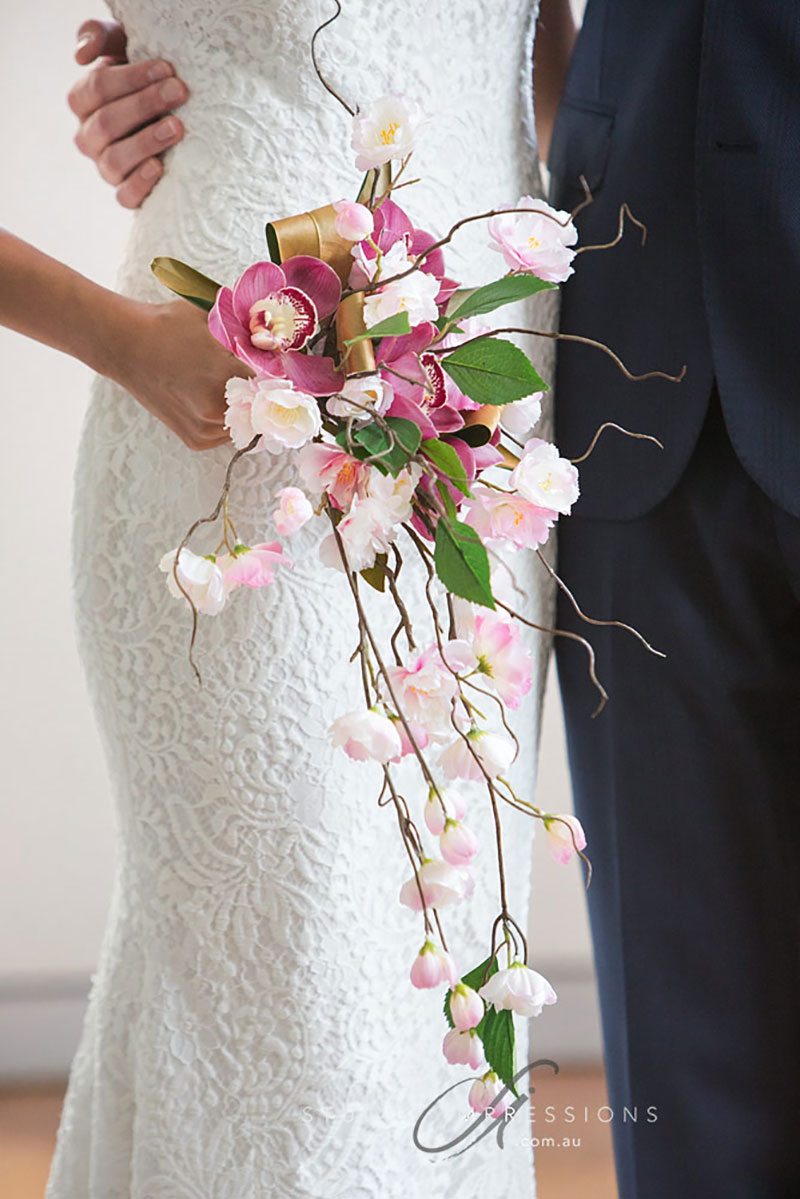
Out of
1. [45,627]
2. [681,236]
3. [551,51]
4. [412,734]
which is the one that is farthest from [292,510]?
[45,627]

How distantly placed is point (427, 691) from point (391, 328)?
0.18 metres

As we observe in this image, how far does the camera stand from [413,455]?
0.58 metres

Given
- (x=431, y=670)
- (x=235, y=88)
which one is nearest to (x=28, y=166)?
(x=235, y=88)

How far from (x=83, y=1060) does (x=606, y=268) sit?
2.49 feet

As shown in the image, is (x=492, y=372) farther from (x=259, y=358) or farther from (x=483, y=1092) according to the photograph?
(x=483, y=1092)

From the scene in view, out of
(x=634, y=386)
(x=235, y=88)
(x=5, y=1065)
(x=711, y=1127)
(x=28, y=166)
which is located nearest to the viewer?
(x=235, y=88)

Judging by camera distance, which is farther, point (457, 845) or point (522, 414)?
point (522, 414)

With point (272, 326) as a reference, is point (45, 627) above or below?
above

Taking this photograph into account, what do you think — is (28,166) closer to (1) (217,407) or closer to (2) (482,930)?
(1) (217,407)

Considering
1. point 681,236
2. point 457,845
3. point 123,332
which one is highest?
point 681,236

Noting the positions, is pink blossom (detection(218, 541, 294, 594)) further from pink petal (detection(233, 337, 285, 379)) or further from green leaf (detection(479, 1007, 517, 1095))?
green leaf (detection(479, 1007, 517, 1095))

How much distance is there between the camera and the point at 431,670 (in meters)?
0.60

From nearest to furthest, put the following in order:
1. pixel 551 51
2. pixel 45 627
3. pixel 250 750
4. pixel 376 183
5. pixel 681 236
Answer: pixel 376 183 < pixel 250 750 < pixel 681 236 < pixel 551 51 < pixel 45 627

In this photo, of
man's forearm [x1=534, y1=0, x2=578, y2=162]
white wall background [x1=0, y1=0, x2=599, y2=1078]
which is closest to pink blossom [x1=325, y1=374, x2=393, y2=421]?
man's forearm [x1=534, y1=0, x2=578, y2=162]
